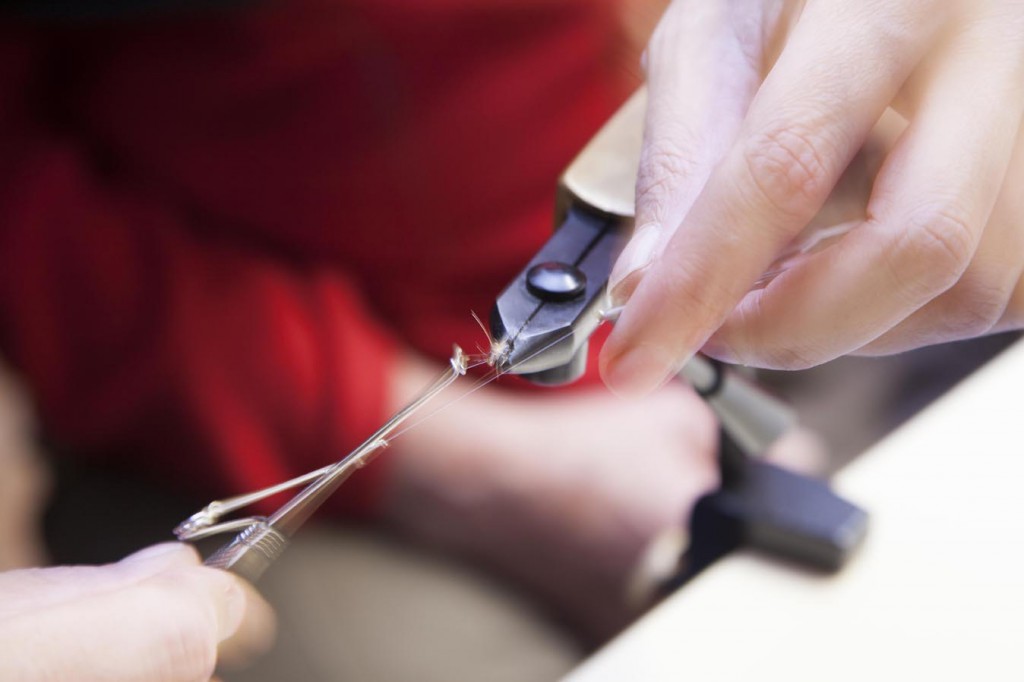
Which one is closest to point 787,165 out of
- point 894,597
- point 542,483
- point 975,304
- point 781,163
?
point 781,163

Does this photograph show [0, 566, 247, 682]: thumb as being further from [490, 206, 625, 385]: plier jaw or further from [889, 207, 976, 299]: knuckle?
[889, 207, 976, 299]: knuckle

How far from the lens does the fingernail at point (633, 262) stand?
0.35m

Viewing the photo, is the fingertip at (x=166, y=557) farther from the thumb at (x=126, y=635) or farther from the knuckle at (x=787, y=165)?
the knuckle at (x=787, y=165)

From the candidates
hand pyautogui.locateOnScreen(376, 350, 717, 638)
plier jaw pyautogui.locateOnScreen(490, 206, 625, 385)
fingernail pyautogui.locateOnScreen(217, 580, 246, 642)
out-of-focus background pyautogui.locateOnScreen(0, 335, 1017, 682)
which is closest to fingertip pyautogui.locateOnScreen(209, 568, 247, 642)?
fingernail pyautogui.locateOnScreen(217, 580, 246, 642)

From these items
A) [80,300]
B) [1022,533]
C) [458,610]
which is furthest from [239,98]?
[1022,533]

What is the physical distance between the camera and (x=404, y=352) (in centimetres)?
75

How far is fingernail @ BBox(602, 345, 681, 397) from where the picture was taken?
1.13ft

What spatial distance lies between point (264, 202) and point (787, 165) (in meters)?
0.51

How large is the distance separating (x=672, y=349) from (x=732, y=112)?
12 centimetres

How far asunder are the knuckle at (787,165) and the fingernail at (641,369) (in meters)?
0.07

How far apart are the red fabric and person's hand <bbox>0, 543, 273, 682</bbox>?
0.30 metres

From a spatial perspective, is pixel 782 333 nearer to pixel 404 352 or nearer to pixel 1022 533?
pixel 1022 533

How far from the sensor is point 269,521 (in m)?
0.38

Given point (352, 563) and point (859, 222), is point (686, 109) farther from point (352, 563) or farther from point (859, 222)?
point (352, 563)
